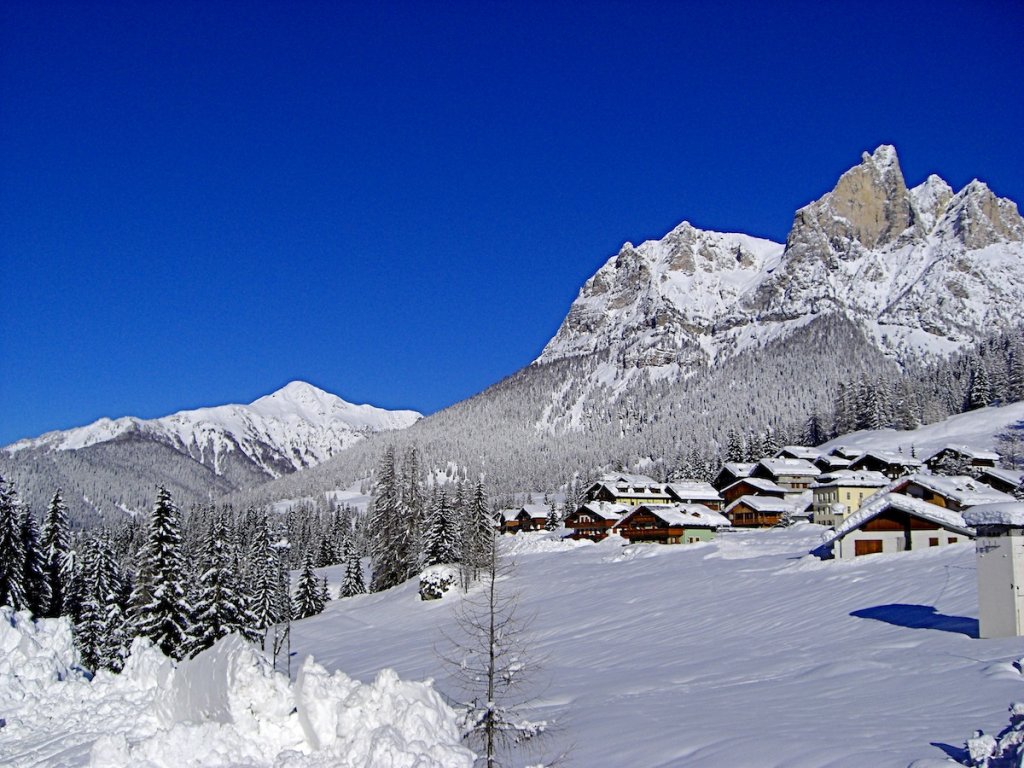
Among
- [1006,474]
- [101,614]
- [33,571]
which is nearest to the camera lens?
[101,614]

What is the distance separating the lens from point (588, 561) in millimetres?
65375

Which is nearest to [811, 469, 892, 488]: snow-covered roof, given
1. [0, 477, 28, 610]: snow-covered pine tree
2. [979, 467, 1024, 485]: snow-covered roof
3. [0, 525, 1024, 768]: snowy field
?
[979, 467, 1024, 485]: snow-covered roof

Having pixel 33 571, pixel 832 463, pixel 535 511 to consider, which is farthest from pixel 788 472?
pixel 33 571

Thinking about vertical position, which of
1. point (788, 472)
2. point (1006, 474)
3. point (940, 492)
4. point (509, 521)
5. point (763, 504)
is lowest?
point (509, 521)

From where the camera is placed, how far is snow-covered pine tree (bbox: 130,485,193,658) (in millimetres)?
40281

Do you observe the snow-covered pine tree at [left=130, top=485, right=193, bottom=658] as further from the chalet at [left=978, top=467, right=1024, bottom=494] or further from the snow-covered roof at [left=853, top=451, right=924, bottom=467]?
the snow-covered roof at [left=853, top=451, right=924, bottom=467]

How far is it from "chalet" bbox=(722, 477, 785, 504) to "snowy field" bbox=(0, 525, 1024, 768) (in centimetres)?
6110

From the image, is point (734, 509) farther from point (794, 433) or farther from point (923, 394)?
point (794, 433)

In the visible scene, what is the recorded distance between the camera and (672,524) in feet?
282

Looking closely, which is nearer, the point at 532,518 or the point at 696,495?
the point at 696,495

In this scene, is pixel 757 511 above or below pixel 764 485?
below

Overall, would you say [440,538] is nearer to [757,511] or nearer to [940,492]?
[940,492]

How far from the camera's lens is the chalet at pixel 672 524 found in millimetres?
86062

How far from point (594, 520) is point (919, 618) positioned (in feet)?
255
